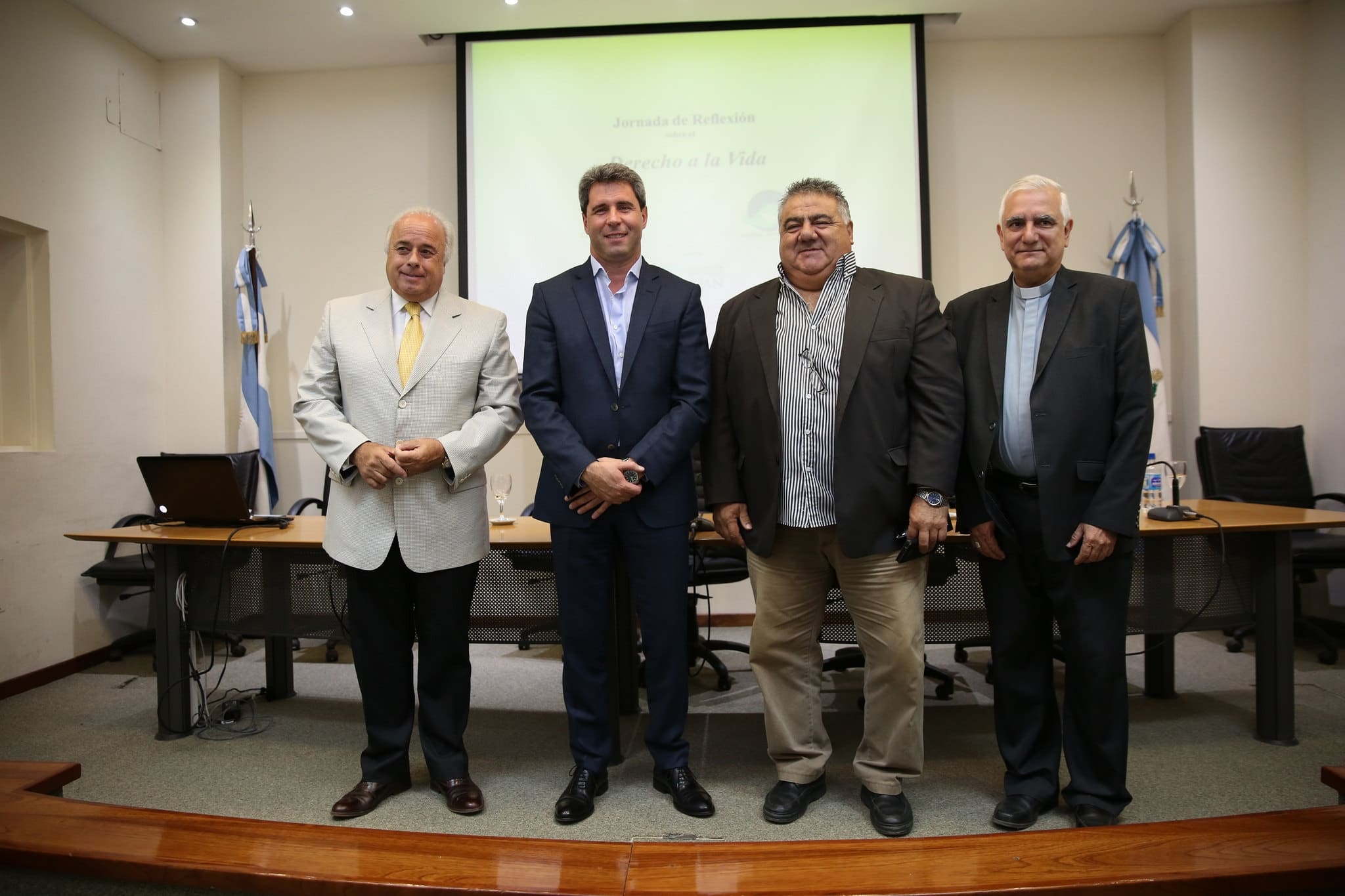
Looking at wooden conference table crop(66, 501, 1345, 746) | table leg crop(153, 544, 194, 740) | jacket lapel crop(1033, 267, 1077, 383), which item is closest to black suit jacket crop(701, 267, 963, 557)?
jacket lapel crop(1033, 267, 1077, 383)

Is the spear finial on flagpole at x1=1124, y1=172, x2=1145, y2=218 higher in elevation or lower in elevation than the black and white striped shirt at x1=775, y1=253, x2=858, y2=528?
higher

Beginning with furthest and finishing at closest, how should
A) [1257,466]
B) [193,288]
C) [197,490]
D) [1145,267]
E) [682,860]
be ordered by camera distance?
[193,288], [1145,267], [1257,466], [197,490], [682,860]

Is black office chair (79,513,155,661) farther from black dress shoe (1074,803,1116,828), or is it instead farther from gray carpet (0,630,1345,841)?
black dress shoe (1074,803,1116,828)

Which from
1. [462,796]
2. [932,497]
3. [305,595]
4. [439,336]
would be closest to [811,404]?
[932,497]

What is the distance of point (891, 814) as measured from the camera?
80.7 inches

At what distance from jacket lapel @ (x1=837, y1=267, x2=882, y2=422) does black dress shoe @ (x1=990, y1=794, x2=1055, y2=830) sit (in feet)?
3.71

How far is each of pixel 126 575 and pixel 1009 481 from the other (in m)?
4.18

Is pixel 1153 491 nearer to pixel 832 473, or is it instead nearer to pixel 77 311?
pixel 832 473

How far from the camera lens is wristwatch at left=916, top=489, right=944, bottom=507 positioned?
6.54 feet

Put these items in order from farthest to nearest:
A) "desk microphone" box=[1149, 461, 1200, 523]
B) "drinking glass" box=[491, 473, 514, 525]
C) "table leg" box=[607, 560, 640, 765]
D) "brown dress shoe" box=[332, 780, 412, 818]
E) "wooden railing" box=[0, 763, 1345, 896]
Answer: "drinking glass" box=[491, 473, 514, 525] → "desk microphone" box=[1149, 461, 1200, 523] → "table leg" box=[607, 560, 640, 765] → "brown dress shoe" box=[332, 780, 412, 818] → "wooden railing" box=[0, 763, 1345, 896]

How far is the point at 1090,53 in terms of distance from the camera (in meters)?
5.02

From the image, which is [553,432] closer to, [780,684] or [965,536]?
[780,684]

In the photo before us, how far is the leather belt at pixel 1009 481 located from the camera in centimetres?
208

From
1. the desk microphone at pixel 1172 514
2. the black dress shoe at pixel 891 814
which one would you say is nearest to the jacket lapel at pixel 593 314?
the black dress shoe at pixel 891 814
